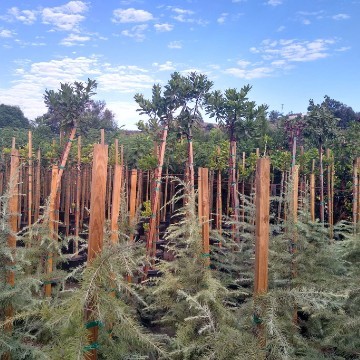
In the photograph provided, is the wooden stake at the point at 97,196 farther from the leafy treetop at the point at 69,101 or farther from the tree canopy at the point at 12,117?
the tree canopy at the point at 12,117

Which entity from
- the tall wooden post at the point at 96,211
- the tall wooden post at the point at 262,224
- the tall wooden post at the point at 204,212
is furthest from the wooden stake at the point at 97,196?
the tall wooden post at the point at 204,212

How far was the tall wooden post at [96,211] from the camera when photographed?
7.85 ft

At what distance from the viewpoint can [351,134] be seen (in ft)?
34.2

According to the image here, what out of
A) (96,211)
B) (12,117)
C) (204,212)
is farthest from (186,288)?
(12,117)

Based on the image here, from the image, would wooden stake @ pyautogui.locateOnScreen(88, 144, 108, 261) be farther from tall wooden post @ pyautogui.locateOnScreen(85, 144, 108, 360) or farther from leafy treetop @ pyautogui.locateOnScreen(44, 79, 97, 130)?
leafy treetop @ pyautogui.locateOnScreen(44, 79, 97, 130)

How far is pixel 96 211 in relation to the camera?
243cm

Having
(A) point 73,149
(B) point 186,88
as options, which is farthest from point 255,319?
(A) point 73,149

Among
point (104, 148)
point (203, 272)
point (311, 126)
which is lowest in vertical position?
point (203, 272)

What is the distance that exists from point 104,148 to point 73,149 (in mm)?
10220

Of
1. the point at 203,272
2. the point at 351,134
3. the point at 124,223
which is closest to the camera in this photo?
the point at 203,272

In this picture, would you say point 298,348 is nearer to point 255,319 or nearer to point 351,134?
point 255,319

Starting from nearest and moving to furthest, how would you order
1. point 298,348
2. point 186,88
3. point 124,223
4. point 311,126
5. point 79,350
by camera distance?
point 79,350, point 298,348, point 124,223, point 186,88, point 311,126

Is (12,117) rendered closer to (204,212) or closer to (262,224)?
(204,212)

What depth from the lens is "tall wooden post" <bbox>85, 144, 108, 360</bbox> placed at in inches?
94.2
